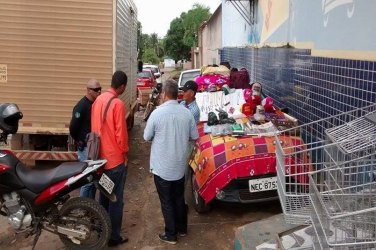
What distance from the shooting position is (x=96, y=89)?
5594mm

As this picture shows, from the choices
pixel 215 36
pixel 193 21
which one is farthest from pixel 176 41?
pixel 215 36

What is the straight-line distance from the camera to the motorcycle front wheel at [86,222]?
472 centimetres

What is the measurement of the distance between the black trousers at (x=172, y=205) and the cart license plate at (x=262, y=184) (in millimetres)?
863

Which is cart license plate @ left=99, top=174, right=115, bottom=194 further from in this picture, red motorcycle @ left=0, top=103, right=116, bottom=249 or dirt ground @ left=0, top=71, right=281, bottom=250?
dirt ground @ left=0, top=71, right=281, bottom=250

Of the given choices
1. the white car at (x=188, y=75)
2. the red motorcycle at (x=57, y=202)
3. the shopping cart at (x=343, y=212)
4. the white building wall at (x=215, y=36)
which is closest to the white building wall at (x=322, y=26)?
the shopping cart at (x=343, y=212)

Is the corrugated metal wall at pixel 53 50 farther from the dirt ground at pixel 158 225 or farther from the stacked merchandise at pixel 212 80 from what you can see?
the stacked merchandise at pixel 212 80

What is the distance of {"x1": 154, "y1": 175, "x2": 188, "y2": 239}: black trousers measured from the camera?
16.8 ft

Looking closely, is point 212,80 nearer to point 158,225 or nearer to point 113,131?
point 158,225

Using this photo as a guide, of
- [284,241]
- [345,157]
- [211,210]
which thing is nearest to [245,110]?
[211,210]

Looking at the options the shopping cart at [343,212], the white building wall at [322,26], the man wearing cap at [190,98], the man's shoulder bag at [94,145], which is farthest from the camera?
the man wearing cap at [190,98]

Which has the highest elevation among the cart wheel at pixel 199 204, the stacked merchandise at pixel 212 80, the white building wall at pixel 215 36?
the white building wall at pixel 215 36

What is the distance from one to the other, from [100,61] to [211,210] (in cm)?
291

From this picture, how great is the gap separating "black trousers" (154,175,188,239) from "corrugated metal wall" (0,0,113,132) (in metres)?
2.69

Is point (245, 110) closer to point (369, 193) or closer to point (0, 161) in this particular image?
point (0, 161)
